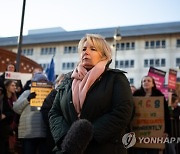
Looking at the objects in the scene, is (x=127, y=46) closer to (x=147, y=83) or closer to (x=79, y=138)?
(x=147, y=83)

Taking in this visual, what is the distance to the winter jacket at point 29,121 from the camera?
5.52 metres

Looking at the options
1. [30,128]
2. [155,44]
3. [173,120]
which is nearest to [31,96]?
[30,128]

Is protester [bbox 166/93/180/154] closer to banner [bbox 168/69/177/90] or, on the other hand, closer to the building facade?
banner [bbox 168/69/177/90]

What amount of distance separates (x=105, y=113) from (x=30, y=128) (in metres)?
3.02

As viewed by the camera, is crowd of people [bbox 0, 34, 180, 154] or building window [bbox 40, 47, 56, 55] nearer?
crowd of people [bbox 0, 34, 180, 154]

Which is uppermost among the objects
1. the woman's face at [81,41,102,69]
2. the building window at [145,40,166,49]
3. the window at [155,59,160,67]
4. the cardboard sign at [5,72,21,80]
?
the building window at [145,40,166,49]

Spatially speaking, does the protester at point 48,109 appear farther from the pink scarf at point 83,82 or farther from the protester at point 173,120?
the pink scarf at point 83,82

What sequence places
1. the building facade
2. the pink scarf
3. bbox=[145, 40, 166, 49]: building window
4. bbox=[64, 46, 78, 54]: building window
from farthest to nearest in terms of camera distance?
bbox=[64, 46, 78, 54]: building window, bbox=[145, 40, 166, 49]: building window, the building facade, the pink scarf

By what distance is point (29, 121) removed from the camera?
221 inches

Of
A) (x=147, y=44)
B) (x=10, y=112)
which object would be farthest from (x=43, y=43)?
(x=10, y=112)

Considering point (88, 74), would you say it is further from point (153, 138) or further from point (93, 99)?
point (153, 138)

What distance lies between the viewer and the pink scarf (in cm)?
281

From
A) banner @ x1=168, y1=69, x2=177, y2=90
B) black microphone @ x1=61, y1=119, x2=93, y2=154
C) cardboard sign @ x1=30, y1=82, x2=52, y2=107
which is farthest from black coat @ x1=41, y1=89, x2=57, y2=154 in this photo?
banner @ x1=168, y1=69, x2=177, y2=90

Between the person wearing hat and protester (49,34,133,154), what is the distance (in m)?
2.59
